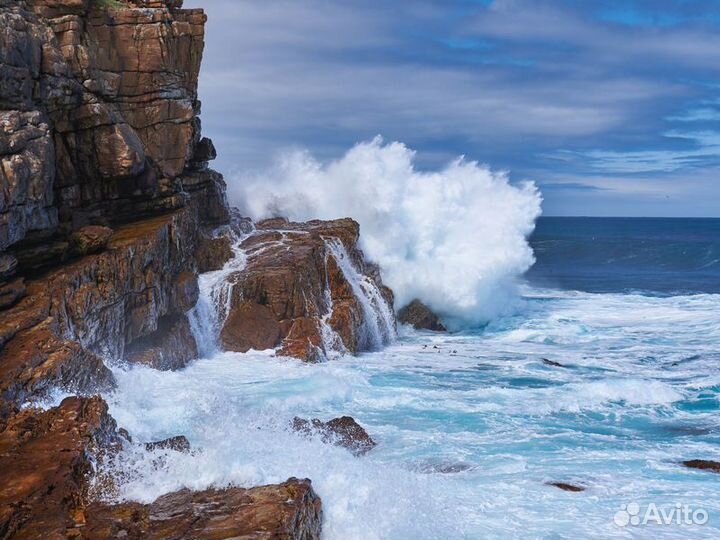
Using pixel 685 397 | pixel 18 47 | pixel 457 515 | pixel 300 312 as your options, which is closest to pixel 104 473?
pixel 457 515

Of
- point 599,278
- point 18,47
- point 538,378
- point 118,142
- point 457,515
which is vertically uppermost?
point 18,47

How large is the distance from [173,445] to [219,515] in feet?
8.98

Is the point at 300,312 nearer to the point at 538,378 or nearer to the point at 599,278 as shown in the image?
the point at 538,378

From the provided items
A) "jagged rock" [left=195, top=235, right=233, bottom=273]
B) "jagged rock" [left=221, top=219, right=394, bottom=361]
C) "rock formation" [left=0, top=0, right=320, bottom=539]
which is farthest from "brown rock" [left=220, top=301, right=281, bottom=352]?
"jagged rock" [left=195, top=235, right=233, bottom=273]

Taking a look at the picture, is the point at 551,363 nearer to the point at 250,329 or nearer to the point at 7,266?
the point at 250,329

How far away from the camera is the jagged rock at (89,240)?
15156 mm

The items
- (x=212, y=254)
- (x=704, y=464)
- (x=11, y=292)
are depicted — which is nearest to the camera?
(x=704, y=464)

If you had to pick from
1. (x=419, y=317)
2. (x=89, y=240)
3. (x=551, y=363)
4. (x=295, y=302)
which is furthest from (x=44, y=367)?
(x=419, y=317)

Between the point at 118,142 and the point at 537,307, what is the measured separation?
2008 centimetres

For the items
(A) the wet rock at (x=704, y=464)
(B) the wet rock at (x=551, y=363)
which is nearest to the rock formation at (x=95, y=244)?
A: (A) the wet rock at (x=704, y=464)

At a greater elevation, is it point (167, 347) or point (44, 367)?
point (44, 367)

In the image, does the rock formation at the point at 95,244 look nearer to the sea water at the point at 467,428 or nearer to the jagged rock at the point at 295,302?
the sea water at the point at 467,428

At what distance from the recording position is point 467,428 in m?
13.7

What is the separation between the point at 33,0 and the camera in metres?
16.9
